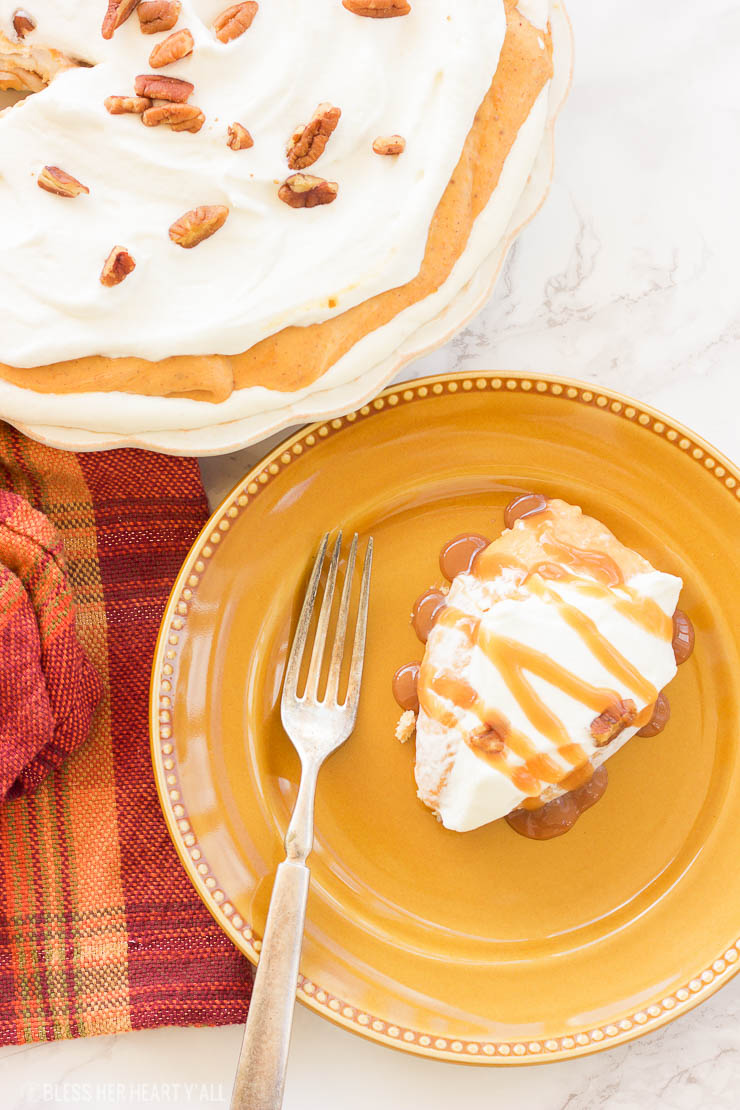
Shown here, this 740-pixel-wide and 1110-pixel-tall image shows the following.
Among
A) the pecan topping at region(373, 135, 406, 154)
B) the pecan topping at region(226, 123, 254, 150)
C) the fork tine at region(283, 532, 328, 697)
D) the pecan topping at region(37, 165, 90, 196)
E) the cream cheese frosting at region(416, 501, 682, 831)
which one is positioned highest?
the pecan topping at region(373, 135, 406, 154)

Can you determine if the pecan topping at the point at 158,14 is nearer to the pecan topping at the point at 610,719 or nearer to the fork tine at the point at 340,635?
the fork tine at the point at 340,635

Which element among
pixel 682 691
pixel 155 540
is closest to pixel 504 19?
pixel 155 540

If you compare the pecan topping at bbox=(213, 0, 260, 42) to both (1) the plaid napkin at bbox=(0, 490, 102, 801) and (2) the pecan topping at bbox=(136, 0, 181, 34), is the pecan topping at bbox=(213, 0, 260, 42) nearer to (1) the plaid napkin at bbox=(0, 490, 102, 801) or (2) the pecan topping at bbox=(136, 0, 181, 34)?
(2) the pecan topping at bbox=(136, 0, 181, 34)

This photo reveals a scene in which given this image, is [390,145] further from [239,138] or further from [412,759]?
[412,759]

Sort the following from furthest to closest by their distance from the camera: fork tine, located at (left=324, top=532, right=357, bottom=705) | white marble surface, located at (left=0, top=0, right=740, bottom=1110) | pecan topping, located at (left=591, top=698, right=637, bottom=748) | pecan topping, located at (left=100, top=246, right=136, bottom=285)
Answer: white marble surface, located at (left=0, top=0, right=740, bottom=1110) < fork tine, located at (left=324, top=532, right=357, bottom=705) < pecan topping, located at (left=591, top=698, right=637, bottom=748) < pecan topping, located at (left=100, top=246, right=136, bottom=285)

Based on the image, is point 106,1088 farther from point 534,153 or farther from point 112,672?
point 534,153

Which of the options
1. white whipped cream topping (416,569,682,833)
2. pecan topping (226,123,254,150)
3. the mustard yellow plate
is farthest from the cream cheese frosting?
pecan topping (226,123,254,150)

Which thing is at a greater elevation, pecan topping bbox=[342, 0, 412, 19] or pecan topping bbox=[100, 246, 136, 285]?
pecan topping bbox=[342, 0, 412, 19]

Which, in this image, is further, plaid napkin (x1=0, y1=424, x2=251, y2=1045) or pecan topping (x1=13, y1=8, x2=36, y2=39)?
plaid napkin (x1=0, y1=424, x2=251, y2=1045)

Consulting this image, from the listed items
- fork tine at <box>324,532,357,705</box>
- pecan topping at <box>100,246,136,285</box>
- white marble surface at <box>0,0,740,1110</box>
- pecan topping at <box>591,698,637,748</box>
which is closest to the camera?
pecan topping at <box>100,246,136,285</box>
